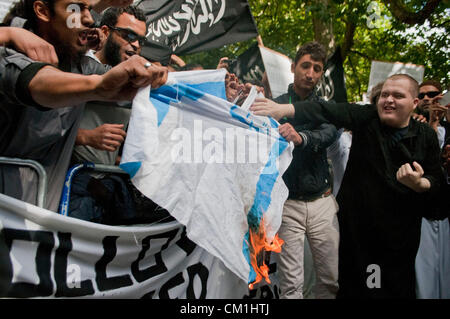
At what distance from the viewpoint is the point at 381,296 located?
3334 mm

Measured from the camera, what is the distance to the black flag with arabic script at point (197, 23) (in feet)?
14.3

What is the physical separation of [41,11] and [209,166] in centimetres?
119

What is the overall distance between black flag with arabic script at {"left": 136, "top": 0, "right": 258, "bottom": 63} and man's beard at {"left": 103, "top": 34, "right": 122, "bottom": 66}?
51.7 inches

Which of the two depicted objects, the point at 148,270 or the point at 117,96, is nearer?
the point at 117,96

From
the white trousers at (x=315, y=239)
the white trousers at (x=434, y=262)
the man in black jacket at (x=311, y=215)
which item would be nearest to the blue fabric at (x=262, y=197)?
the man in black jacket at (x=311, y=215)

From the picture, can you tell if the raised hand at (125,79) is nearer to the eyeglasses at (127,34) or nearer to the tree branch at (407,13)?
the eyeglasses at (127,34)

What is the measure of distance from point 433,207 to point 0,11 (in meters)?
3.75

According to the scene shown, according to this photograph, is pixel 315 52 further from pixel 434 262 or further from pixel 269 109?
pixel 434 262

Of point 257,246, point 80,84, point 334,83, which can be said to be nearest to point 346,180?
point 257,246

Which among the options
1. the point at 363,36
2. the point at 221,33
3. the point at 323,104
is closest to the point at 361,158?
the point at 323,104

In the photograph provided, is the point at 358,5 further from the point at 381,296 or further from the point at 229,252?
the point at 229,252

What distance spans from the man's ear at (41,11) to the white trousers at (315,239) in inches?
85.9

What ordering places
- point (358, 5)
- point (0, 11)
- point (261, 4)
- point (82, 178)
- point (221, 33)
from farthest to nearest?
point (261, 4), point (358, 5), point (221, 33), point (0, 11), point (82, 178)

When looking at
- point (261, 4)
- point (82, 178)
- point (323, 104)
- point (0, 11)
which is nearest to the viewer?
point (82, 178)
